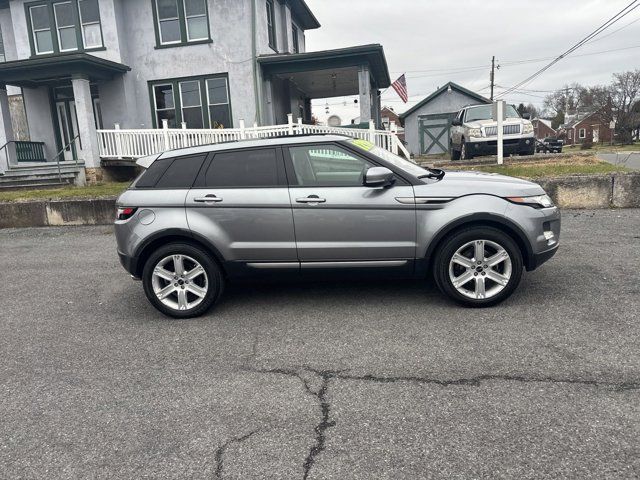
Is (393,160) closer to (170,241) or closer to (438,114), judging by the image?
(170,241)

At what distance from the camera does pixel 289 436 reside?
2.95m

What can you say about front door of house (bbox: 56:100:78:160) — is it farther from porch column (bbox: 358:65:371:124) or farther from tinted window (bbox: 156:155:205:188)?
tinted window (bbox: 156:155:205:188)

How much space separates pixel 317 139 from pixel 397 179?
2.99 feet

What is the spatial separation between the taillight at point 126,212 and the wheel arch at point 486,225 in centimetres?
296

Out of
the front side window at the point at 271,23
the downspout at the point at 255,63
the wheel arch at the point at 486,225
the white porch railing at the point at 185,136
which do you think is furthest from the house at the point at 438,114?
the wheel arch at the point at 486,225

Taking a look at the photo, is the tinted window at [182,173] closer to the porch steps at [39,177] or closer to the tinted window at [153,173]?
the tinted window at [153,173]

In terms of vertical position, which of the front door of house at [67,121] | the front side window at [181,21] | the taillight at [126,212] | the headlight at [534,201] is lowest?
the headlight at [534,201]

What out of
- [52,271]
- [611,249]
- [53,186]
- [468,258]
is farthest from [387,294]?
[53,186]

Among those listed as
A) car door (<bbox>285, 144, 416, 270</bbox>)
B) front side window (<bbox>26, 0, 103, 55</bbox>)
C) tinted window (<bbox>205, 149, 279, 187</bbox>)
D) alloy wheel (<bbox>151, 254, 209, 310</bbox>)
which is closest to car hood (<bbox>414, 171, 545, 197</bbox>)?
car door (<bbox>285, 144, 416, 270</bbox>)

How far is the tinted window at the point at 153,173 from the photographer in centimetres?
514

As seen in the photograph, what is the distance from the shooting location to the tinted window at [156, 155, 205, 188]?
5086 millimetres

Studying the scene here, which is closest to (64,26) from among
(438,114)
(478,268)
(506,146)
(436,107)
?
(506,146)

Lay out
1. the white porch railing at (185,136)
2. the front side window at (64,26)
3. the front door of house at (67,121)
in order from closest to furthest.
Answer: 1. the white porch railing at (185,136)
2. the front side window at (64,26)
3. the front door of house at (67,121)

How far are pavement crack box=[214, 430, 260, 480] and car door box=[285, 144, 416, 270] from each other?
216 centimetres
